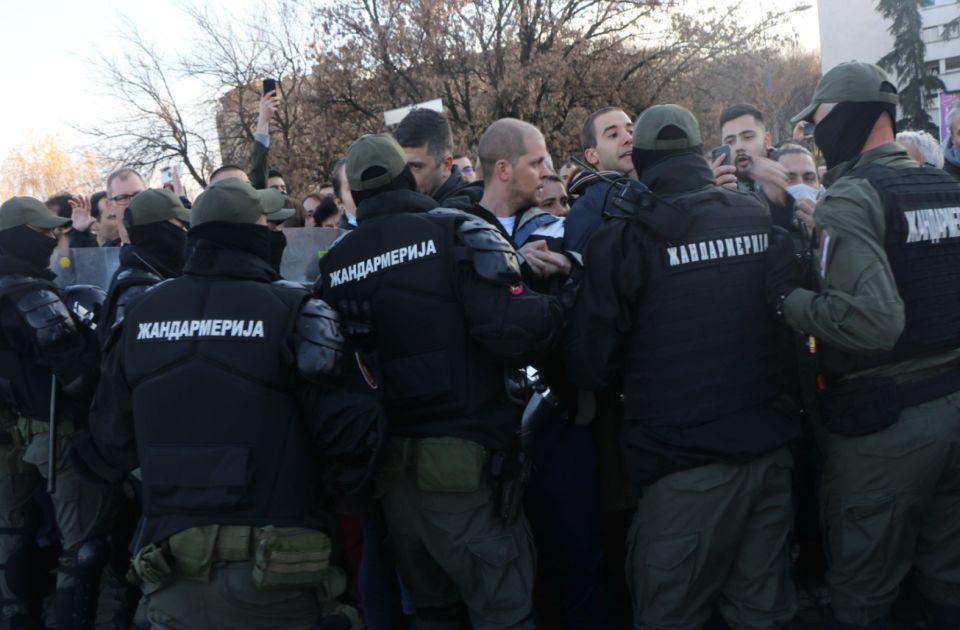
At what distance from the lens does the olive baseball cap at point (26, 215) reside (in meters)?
4.29

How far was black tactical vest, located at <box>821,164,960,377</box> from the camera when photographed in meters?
3.07

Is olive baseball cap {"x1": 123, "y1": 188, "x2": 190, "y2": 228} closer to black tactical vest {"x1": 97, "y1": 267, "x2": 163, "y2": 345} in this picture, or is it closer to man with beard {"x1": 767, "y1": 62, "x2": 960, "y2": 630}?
black tactical vest {"x1": 97, "y1": 267, "x2": 163, "y2": 345}

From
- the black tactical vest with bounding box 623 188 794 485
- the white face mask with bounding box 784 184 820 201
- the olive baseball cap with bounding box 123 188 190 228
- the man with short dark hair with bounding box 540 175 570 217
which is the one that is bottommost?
the black tactical vest with bounding box 623 188 794 485

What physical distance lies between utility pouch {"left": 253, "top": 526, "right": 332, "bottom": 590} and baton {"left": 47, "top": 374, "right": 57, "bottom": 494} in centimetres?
181

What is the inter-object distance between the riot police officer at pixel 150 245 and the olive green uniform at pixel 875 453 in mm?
2626

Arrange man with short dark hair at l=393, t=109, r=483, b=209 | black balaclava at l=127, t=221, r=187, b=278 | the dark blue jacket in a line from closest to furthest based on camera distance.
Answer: the dark blue jacket < black balaclava at l=127, t=221, r=187, b=278 < man with short dark hair at l=393, t=109, r=483, b=209

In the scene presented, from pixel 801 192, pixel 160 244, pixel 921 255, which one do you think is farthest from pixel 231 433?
pixel 801 192

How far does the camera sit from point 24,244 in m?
4.27

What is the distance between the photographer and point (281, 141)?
69.7 feet

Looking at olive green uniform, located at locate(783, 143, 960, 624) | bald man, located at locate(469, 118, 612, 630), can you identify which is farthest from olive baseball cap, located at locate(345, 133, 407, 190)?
olive green uniform, located at locate(783, 143, 960, 624)

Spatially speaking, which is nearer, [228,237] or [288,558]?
[288,558]

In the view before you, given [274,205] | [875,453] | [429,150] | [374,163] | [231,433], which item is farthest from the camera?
[429,150]

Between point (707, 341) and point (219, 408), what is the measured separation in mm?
1655

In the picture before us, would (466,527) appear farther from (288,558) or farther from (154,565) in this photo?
(154,565)
